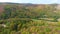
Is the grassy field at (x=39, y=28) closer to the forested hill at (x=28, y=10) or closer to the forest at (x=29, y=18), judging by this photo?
the forest at (x=29, y=18)

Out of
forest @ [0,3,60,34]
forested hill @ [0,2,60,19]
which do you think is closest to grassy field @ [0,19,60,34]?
forest @ [0,3,60,34]

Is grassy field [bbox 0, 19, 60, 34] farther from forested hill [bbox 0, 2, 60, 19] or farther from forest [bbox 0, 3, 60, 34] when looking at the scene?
forested hill [bbox 0, 2, 60, 19]

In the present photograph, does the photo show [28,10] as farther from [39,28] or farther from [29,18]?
[39,28]

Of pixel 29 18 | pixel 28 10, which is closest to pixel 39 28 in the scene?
pixel 29 18

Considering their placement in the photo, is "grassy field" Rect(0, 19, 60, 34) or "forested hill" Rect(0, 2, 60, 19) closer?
"grassy field" Rect(0, 19, 60, 34)

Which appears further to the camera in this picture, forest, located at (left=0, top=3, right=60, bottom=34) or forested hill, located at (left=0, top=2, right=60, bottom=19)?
forested hill, located at (left=0, top=2, right=60, bottom=19)

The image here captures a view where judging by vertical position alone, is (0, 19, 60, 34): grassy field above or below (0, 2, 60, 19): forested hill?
below

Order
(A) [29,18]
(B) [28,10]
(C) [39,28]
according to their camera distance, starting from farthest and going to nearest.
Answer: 1. (B) [28,10]
2. (A) [29,18]
3. (C) [39,28]

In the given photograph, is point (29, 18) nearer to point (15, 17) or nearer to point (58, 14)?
point (15, 17)
